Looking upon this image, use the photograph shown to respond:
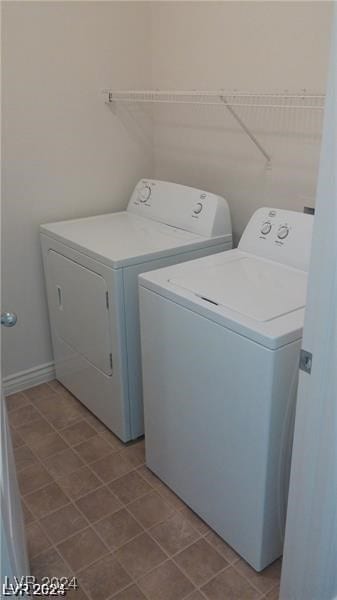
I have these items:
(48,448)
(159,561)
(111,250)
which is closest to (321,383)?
(159,561)

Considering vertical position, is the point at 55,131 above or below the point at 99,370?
above

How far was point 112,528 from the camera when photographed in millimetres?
1859

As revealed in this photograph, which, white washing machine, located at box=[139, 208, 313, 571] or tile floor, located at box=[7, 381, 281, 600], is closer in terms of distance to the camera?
white washing machine, located at box=[139, 208, 313, 571]

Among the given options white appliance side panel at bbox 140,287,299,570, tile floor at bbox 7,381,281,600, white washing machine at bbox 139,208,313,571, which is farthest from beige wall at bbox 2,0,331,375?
white appliance side panel at bbox 140,287,299,570

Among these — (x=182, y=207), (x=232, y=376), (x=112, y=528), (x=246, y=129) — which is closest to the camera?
(x=232, y=376)

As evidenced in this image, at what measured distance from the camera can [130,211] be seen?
2.71 metres

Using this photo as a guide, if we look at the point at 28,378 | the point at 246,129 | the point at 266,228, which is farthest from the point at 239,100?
the point at 28,378

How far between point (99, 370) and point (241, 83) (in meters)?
1.44

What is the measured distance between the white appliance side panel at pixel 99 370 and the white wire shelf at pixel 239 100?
84 centimetres

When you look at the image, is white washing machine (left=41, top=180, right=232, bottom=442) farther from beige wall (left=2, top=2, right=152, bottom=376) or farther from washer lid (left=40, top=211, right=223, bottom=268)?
beige wall (left=2, top=2, right=152, bottom=376)

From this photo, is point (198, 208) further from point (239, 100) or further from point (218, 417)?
point (218, 417)

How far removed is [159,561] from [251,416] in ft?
2.21

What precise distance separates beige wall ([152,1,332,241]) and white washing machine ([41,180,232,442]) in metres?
0.18

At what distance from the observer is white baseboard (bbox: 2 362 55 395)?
8.74 feet
